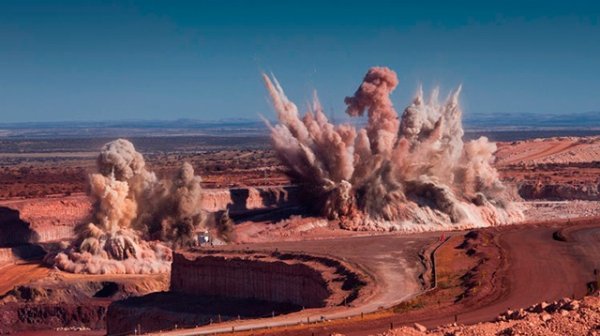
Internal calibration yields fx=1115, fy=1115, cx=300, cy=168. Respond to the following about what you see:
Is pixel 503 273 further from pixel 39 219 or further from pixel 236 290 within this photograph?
pixel 39 219

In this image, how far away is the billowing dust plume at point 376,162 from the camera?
70.8m

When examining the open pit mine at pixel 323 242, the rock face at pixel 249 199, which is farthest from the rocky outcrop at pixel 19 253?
the rock face at pixel 249 199

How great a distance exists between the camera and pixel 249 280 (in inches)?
1886

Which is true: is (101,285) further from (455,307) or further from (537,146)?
(537,146)

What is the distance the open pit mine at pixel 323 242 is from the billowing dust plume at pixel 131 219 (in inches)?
4.5

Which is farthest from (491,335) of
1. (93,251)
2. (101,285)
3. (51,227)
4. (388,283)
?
(51,227)

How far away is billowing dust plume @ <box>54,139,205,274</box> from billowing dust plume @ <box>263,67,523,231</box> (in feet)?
24.4

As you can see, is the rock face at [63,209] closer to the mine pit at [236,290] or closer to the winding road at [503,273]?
the winding road at [503,273]

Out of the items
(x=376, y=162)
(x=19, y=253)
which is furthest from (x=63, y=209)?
(x=376, y=162)

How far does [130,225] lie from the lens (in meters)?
66.8

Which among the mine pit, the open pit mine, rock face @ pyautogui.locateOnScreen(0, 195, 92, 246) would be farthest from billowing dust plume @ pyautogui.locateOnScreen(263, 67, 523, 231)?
the mine pit

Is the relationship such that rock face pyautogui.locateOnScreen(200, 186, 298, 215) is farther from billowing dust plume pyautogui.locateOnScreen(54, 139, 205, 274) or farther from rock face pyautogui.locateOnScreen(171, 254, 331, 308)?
rock face pyautogui.locateOnScreen(171, 254, 331, 308)

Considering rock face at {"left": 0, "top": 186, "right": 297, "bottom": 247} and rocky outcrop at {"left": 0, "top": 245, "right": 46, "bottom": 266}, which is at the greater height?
rock face at {"left": 0, "top": 186, "right": 297, "bottom": 247}

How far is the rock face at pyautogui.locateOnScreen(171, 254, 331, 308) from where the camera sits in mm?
45094
